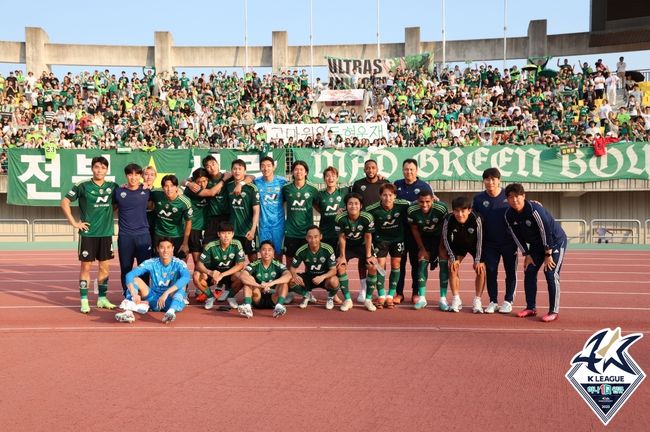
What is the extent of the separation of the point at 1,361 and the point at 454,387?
159 inches

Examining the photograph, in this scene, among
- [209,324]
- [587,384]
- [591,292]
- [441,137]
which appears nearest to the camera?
[587,384]

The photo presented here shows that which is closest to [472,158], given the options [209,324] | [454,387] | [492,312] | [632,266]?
[632,266]

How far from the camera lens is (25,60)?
31391 millimetres

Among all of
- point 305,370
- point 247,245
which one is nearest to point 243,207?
point 247,245

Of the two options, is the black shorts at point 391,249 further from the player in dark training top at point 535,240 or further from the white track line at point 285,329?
the white track line at point 285,329

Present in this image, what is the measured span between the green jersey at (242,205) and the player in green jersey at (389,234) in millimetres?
1608

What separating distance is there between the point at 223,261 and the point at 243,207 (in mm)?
882

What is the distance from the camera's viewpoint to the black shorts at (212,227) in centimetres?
951

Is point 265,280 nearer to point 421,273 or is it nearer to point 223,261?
point 223,261

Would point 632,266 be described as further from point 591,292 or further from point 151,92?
point 151,92

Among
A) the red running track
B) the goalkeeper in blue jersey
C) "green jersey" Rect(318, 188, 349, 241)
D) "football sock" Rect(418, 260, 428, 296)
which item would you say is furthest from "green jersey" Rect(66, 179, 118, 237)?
"football sock" Rect(418, 260, 428, 296)

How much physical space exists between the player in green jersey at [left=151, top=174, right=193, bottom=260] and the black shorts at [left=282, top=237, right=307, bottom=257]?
138cm

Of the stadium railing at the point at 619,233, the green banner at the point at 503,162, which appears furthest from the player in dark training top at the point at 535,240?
the green banner at the point at 503,162

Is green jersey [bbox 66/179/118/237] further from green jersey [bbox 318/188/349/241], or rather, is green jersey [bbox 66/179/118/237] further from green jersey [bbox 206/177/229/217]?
green jersey [bbox 318/188/349/241]
